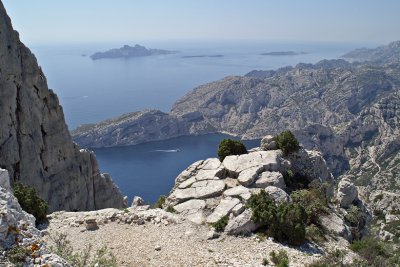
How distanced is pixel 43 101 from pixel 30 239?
36.0 meters

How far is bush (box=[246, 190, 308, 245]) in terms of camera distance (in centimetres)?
2095

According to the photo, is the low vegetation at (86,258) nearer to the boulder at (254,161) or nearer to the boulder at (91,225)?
the boulder at (91,225)

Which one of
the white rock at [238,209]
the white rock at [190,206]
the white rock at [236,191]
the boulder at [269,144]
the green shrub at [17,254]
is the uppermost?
the green shrub at [17,254]

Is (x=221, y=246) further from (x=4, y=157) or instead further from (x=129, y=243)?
(x=4, y=157)

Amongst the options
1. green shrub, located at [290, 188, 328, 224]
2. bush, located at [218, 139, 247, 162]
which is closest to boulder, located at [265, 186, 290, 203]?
green shrub, located at [290, 188, 328, 224]

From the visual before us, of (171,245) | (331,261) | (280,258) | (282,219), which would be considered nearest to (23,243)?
(171,245)

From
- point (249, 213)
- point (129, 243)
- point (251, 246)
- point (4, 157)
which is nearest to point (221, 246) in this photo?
point (251, 246)

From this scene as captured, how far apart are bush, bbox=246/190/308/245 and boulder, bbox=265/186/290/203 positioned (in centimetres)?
200

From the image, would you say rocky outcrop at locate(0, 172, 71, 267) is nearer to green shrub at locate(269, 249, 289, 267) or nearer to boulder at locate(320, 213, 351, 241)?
green shrub at locate(269, 249, 289, 267)

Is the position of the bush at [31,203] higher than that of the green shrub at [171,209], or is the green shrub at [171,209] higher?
the bush at [31,203]

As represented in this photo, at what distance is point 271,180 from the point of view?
26.8 m

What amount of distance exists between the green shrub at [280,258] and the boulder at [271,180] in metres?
7.51

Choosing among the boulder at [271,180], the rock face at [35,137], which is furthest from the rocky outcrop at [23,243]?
the rock face at [35,137]

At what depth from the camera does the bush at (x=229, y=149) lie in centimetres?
3331
